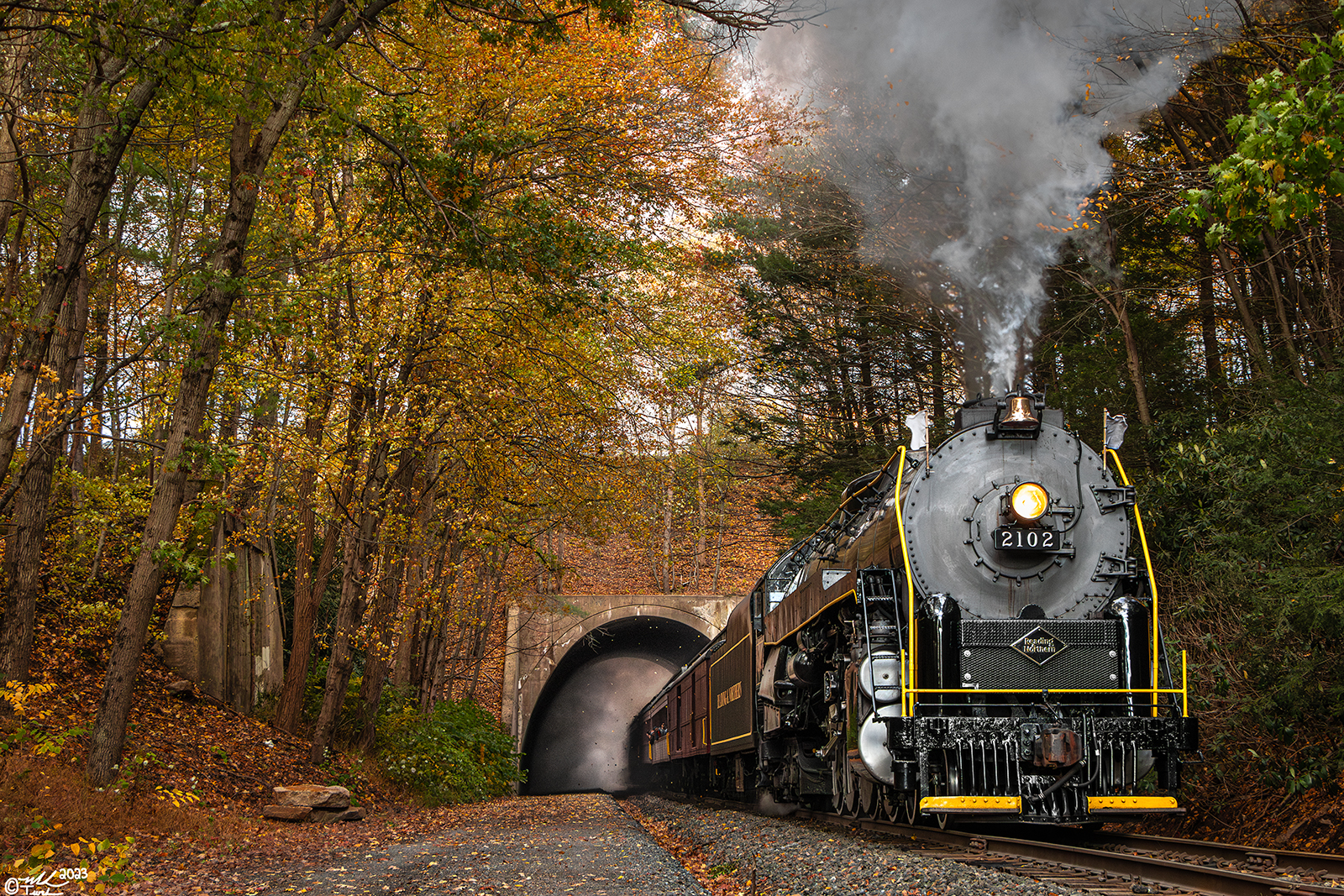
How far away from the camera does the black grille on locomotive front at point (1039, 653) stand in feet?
24.8

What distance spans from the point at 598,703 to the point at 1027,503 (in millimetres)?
35687

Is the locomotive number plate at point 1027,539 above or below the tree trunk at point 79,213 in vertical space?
below

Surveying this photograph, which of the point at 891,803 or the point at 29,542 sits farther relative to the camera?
the point at 29,542

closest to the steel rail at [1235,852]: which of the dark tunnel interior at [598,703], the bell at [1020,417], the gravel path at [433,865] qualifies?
the bell at [1020,417]

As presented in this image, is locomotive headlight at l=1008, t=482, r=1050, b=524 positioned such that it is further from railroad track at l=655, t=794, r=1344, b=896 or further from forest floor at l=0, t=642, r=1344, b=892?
forest floor at l=0, t=642, r=1344, b=892

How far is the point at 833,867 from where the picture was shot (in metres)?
6.47

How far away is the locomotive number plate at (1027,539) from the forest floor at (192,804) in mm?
3069

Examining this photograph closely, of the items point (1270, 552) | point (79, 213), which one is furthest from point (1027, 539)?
point (79, 213)

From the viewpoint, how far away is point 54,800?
24.9 feet

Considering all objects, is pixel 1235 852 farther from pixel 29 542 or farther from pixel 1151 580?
pixel 29 542

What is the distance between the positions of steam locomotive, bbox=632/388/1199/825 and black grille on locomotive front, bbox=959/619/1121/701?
13 millimetres

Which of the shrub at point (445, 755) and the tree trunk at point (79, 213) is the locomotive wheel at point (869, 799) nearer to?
the tree trunk at point (79, 213)

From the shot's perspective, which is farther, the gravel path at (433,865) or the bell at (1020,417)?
the bell at (1020,417)

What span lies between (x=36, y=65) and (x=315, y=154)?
10.2 feet
